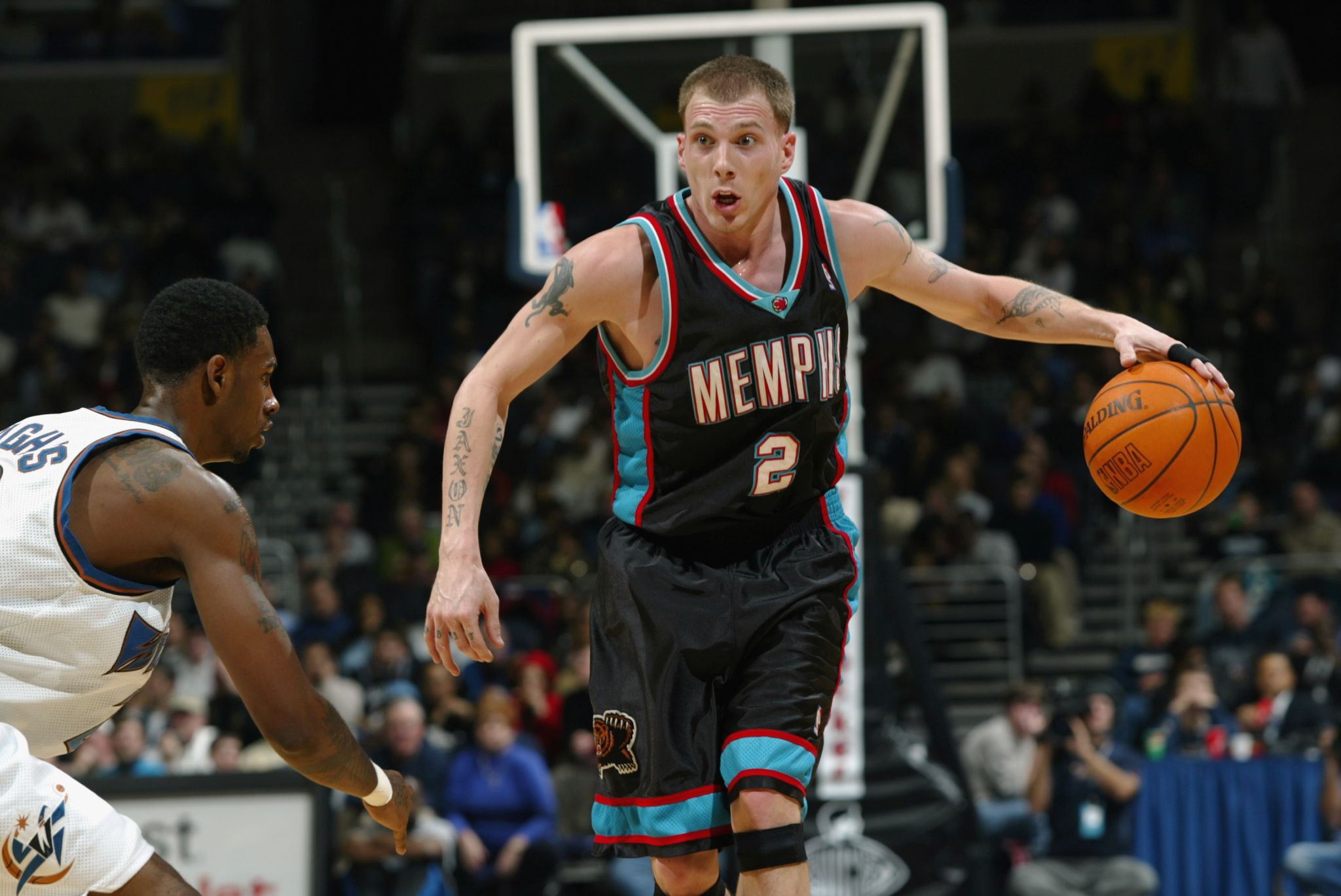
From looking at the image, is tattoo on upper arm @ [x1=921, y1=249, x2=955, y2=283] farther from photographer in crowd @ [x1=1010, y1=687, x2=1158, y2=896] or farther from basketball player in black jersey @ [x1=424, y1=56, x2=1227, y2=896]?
photographer in crowd @ [x1=1010, y1=687, x2=1158, y2=896]

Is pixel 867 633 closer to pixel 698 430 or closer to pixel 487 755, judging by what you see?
pixel 487 755

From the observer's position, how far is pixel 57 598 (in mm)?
3289

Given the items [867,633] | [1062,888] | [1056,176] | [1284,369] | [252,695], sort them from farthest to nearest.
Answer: [1056,176]
[1284,369]
[1062,888]
[867,633]
[252,695]

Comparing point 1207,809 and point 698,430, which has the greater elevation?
point 698,430

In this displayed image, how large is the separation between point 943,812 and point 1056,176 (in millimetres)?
10006

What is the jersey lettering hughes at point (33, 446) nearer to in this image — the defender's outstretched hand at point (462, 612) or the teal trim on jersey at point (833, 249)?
the defender's outstretched hand at point (462, 612)

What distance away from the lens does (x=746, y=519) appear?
4055 mm

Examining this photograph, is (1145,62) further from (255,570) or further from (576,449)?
(255,570)

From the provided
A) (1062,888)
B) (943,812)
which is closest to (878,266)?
(943,812)

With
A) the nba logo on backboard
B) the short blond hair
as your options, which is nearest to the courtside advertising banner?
the nba logo on backboard

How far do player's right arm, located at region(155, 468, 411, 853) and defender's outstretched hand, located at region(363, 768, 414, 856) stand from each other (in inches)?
15.0

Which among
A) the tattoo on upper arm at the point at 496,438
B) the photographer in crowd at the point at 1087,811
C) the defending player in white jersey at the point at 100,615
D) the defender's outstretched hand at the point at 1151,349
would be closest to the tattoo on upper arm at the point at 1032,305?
the defender's outstretched hand at the point at 1151,349

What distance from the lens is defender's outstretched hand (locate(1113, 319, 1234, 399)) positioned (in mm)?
4094

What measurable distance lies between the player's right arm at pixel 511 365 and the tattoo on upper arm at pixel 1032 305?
0.99m
